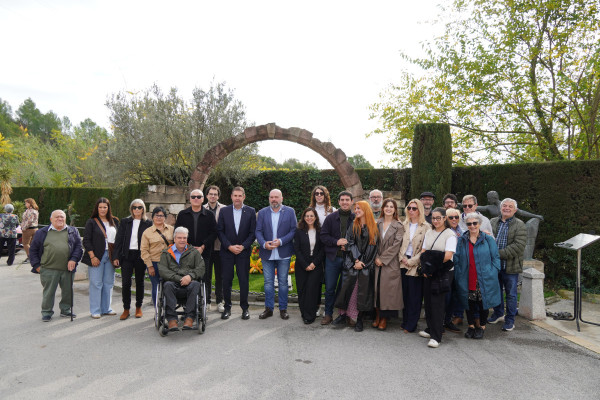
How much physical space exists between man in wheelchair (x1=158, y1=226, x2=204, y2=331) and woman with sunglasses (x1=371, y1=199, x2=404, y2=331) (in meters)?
2.34

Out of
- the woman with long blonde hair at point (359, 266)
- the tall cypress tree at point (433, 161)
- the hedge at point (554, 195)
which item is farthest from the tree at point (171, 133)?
the woman with long blonde hair at point (359, 266)

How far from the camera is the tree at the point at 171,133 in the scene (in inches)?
420

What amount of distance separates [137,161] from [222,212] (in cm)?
613

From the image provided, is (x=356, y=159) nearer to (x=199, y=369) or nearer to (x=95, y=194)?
(x=95, y=194)

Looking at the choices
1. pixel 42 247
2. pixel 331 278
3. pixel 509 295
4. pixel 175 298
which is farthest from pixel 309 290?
pixel 42 247

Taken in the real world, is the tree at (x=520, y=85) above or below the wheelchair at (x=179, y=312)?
above

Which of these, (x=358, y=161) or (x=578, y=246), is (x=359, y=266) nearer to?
(x=578, y=246)

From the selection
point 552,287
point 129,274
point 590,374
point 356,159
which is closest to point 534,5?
point 552,287

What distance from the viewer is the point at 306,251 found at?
17.7 feet

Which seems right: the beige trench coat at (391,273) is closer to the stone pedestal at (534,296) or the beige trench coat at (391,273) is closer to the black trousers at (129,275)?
the stone pedestal at (534,296)

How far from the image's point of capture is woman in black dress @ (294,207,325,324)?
534 centimetres

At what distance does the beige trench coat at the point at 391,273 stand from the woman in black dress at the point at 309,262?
89 centimetres

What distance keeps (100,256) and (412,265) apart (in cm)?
438

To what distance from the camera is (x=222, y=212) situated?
570 centimetres
